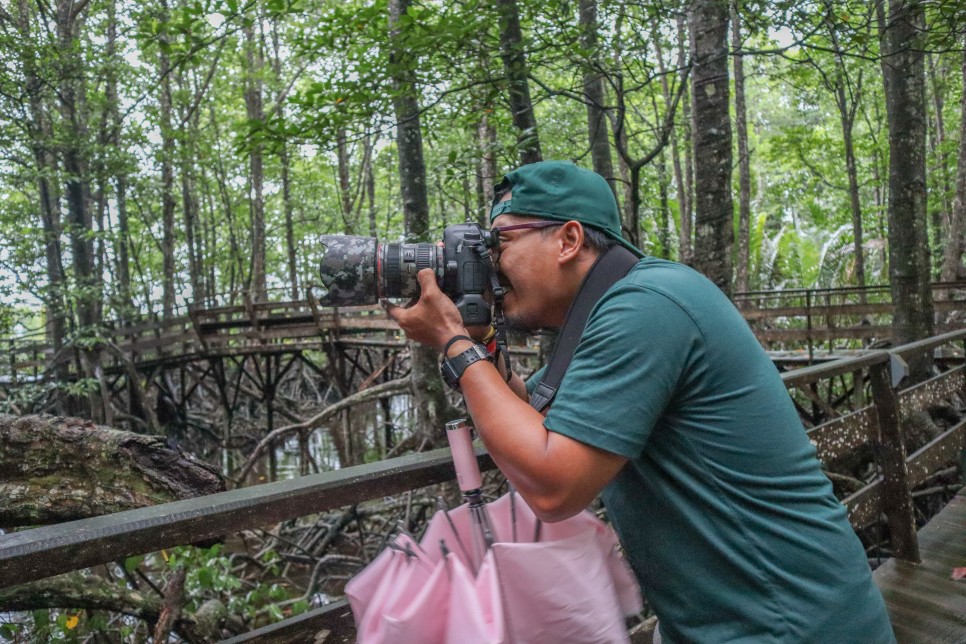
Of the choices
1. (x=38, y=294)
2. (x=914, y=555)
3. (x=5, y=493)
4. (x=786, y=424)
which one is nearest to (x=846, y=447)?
(x=914, y=555)

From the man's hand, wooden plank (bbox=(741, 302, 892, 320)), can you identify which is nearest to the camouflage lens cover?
the man's hand

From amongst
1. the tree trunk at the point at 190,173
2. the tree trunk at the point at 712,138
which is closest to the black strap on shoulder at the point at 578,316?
the tree trunk at the point at 712,138

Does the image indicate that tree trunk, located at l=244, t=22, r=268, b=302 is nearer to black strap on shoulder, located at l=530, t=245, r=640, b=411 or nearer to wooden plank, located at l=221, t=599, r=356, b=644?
wooden plank, located at l=221, t=599, r=356, b=644

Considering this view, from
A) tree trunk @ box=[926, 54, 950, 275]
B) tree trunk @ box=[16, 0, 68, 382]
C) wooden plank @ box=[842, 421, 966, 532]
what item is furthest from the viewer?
tree trunk @ box=[926, 54, 950, 275]

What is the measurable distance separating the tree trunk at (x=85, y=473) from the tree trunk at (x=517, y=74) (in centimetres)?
329

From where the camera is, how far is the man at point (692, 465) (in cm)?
124

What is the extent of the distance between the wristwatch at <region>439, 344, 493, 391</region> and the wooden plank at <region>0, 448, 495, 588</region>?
0.46 metres

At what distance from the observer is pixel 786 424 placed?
1357 millimetres

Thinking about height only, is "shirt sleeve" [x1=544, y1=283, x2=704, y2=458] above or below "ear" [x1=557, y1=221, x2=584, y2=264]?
below

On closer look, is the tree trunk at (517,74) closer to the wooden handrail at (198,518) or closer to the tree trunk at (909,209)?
the wooden handrail at (198,518)

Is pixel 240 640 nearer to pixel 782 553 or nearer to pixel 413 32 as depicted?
pixel 782 553

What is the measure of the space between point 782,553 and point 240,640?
1152 millimetres

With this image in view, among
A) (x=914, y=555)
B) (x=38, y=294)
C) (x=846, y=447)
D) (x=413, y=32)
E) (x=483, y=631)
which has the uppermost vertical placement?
(x=413, y=32)

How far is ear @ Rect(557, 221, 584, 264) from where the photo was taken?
A: 1.47m
